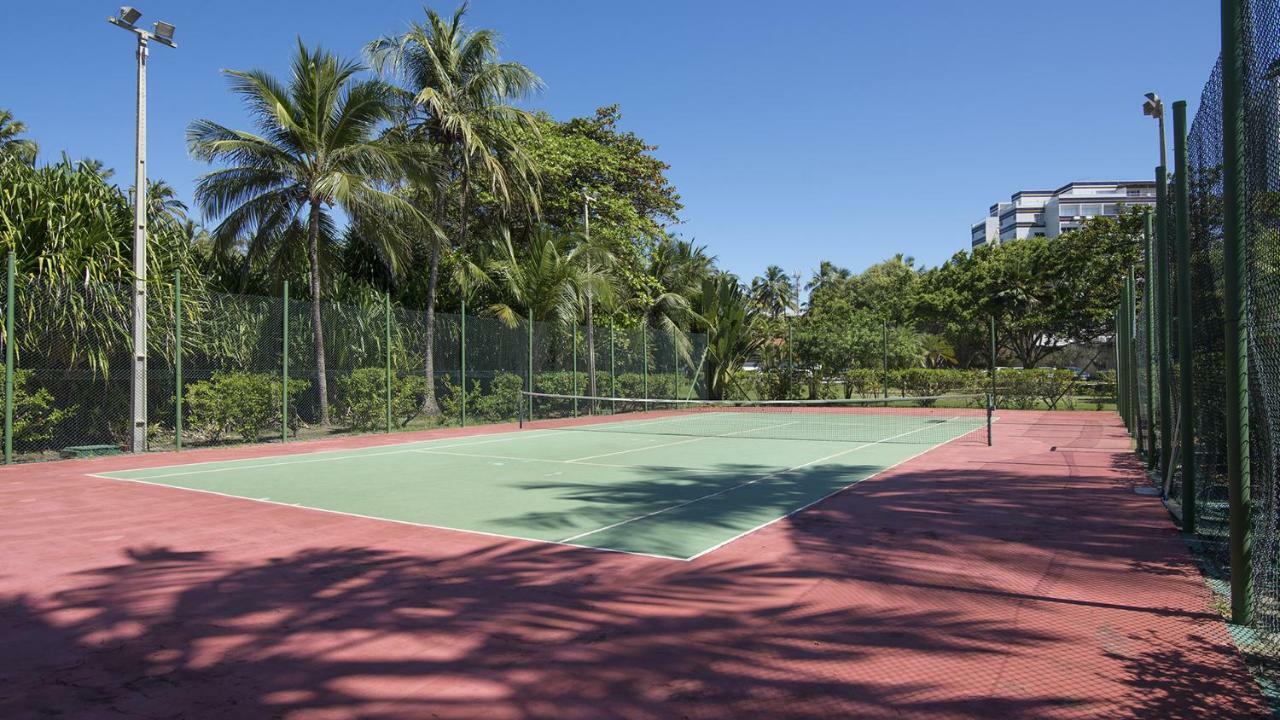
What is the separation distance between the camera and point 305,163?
17.4 meters

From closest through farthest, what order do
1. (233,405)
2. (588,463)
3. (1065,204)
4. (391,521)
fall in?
(391,521) < (588,463) < (233,405) < (1065,204)

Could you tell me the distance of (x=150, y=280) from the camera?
13.8 metres

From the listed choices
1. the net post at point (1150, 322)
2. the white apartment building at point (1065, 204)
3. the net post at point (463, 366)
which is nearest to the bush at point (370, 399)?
the net post at point (463, 366)

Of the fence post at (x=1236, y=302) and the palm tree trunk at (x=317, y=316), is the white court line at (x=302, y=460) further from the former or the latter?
the fence post at (x=1236, y=302)

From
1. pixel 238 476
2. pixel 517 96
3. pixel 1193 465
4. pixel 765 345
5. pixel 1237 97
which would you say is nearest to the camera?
pixel 1237 97

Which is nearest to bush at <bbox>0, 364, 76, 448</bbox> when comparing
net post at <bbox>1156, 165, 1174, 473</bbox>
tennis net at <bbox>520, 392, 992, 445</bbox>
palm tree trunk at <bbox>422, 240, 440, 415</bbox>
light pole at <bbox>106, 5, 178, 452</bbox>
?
light pole at <bbox>106, 5, 178, 452</bbox>

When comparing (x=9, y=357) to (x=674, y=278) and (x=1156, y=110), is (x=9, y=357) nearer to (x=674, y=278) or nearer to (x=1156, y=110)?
(x=1156, y=110)

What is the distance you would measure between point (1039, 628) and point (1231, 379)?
173 cm

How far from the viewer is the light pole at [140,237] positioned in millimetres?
13000

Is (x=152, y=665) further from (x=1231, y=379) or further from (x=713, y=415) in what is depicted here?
(x=713, y=415)

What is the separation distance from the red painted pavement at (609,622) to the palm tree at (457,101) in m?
13.9

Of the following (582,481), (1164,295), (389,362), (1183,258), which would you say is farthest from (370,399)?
(1183,258)

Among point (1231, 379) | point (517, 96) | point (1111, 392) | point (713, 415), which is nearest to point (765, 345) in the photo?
point (713, 415)

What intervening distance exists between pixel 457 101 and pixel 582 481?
46.7 ft
